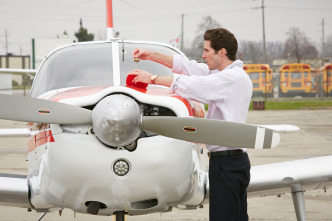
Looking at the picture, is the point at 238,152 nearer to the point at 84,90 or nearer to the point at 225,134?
the point at 225,134

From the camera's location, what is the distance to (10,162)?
1140cm

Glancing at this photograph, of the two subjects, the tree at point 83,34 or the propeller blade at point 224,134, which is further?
the tree at point 83,34

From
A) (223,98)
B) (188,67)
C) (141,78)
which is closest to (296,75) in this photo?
(188,67)

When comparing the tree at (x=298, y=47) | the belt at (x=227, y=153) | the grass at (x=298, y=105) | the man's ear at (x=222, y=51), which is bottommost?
the grass at (x=298, y=105)

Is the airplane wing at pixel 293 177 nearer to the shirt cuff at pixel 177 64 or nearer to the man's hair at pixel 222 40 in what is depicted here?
the shirt cuff at pixel 177 64

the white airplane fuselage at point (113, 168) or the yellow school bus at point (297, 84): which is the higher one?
the yellow school bus at point (297, 84)

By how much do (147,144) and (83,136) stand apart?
15.0 inches

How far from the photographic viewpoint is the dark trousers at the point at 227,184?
3.36 m

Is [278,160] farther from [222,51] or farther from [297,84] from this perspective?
[297,84]

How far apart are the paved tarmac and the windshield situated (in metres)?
2.47

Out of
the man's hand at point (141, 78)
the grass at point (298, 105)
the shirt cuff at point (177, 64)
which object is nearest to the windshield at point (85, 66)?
the shirt cuff at point (177, 64)

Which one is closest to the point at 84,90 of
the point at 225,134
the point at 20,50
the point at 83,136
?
the point at 83,136

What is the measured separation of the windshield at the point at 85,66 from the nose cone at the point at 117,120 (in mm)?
867

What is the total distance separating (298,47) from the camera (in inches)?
2849
